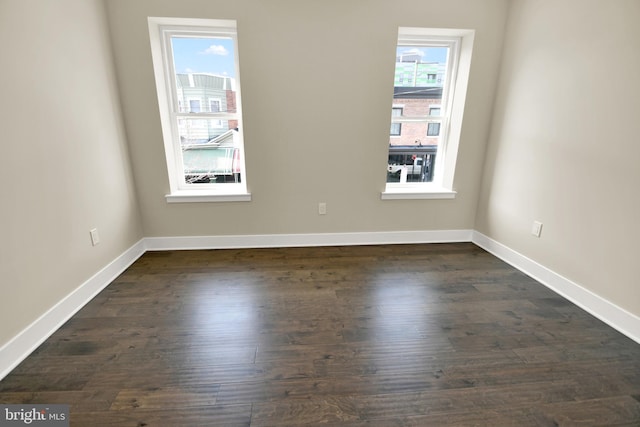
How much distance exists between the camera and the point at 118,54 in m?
2.36

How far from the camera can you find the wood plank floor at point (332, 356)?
1234 millimetres

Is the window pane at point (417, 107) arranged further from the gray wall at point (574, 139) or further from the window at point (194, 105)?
the window at point (194, 105)

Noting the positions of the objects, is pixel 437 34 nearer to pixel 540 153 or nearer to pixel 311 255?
pixel 540 153

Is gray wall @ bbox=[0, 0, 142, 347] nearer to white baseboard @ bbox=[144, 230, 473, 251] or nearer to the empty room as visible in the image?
the empty room

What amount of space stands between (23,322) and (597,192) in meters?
3.63

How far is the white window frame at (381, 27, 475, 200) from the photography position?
106 inches

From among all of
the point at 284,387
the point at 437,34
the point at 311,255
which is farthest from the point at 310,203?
the point at 437,34

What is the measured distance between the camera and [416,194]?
2.96m

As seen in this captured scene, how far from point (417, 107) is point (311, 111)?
1187mm

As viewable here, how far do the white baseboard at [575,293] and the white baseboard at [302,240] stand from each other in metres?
0.52

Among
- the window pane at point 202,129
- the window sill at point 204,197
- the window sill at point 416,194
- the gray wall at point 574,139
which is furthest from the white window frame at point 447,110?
the window pane at point 202,129

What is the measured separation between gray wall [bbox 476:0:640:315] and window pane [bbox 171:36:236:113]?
264cm

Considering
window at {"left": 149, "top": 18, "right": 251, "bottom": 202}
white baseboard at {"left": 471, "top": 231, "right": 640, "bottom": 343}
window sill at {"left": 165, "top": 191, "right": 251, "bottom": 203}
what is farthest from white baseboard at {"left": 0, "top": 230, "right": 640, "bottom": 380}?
window at {"left": 149, "top": 18, "right": 251, "bottom": 202}

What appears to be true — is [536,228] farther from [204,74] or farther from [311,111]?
[204,74]
